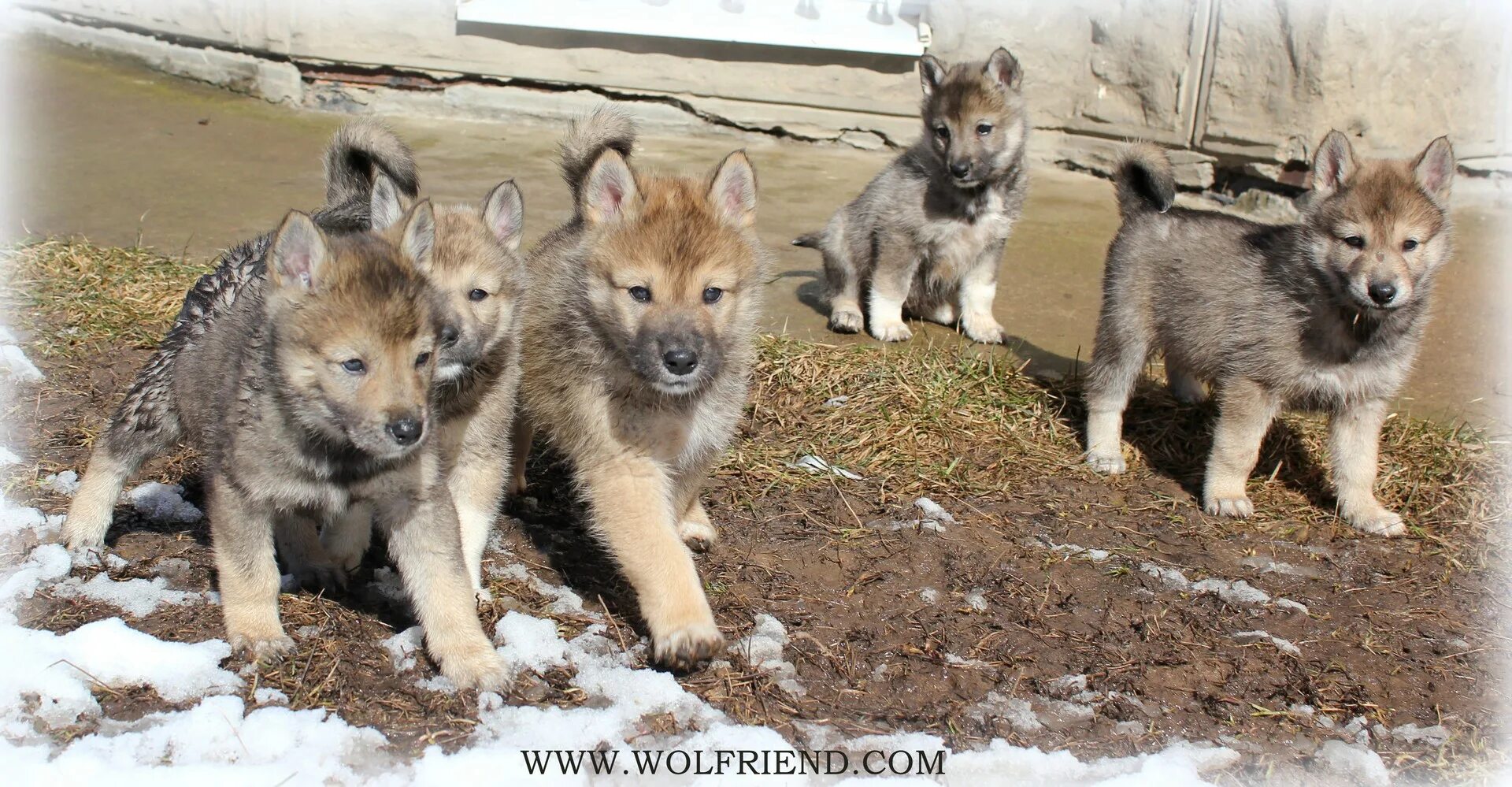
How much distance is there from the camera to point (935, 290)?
738 centimetres

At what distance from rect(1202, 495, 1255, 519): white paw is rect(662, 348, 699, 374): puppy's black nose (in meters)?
2.49

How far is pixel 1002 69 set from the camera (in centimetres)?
731

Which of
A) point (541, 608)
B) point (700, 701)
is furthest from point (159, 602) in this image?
point (700, 701)

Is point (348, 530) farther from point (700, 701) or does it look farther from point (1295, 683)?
point (1295, 683)

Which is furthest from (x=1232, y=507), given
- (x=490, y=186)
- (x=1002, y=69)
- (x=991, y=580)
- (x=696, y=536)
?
(x=490, y=186)

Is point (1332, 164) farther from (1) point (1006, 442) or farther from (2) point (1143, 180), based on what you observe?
(1) point (1006, 442)

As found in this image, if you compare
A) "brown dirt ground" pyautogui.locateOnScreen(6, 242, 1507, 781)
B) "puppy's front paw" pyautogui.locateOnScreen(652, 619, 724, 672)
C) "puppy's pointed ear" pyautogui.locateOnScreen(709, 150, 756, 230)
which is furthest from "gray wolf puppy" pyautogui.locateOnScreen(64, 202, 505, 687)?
"puppy's pointed ear" pyautogui.locateOnScreen(709, 150, 756, 230)

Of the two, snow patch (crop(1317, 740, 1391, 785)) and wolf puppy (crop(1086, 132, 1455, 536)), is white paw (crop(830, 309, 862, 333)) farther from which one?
snow patch (crop(1317, 740, 1391, 785))

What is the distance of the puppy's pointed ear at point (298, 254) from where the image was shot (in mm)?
3121

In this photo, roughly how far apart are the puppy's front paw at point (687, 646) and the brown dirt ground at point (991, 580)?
88 mm

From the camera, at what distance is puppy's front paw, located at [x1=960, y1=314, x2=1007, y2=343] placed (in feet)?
23.0

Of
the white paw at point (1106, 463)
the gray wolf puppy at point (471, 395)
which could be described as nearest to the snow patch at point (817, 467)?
the white paw at point (1106, 463)

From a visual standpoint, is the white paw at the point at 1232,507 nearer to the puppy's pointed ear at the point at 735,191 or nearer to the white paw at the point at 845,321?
the puppy's pointed ear at the point at 735,191

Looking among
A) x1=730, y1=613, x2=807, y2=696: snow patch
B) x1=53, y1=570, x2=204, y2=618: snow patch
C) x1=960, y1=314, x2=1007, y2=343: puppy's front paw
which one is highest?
x1=53, y1=570, x2=204, y2=618: snow patch
